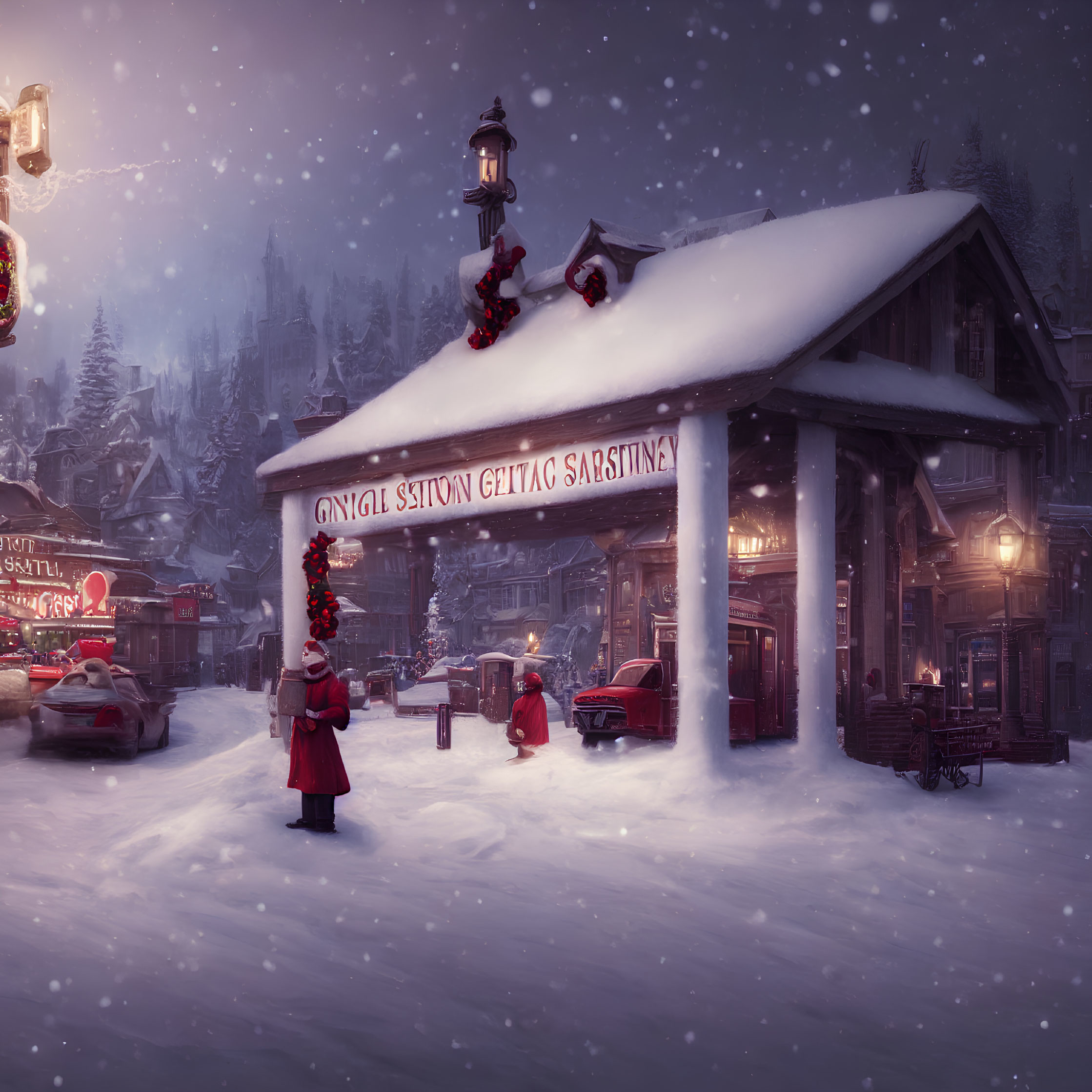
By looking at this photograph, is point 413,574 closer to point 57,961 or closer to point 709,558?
point 709,558

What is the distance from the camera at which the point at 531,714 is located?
562 inches

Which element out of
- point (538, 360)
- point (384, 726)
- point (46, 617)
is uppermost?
point (538, 360)

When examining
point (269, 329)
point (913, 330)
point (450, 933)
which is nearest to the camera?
point (450, 933)

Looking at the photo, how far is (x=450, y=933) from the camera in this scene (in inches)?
255

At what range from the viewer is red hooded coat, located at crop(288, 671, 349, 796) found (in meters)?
9.19

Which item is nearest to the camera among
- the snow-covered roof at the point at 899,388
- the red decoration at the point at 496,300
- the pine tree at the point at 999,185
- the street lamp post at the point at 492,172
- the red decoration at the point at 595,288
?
the snow-covered roof at the point at 899,388

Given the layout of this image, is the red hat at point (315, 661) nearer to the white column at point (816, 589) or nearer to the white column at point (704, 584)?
the white column at point (704, 584)

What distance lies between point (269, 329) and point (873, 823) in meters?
123

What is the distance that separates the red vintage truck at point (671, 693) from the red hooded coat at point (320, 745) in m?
5.19

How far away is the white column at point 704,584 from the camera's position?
1048cm

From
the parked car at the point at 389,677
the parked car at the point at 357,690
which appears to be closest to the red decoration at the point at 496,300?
the parked car at the point at 357,690

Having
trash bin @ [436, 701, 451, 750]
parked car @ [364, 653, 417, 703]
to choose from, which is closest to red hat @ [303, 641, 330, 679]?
trash bin @ [436, 701, 451, 750]

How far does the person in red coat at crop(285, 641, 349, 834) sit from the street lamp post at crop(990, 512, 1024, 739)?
36.4 ft

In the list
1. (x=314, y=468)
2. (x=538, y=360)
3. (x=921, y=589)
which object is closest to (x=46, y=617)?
(x=314, y=468)
